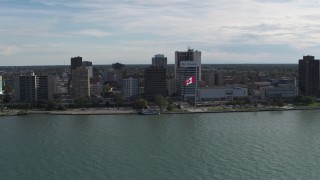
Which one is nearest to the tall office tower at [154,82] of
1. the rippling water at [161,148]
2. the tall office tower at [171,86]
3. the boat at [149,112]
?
the tall office tower at [171,86]

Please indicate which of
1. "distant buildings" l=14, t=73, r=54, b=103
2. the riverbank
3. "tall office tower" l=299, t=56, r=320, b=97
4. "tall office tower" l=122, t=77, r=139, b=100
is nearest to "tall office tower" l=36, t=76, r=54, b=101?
"distant buildings" l=14, t=73, r=54, b=103

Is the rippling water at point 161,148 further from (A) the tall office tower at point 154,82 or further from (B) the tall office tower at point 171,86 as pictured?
(B) the tall office tower at point 171,86

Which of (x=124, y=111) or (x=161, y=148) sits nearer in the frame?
(x=161, y=148)

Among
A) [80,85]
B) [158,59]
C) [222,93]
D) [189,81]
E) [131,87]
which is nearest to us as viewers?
[189,81]

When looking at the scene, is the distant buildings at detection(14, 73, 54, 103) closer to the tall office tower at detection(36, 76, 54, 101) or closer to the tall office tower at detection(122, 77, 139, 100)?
the tall office tower at detection(36, 76, 54, 101)

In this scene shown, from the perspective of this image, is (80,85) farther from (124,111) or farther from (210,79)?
(210,79)

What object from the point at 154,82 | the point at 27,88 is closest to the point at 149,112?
the point at 154,82

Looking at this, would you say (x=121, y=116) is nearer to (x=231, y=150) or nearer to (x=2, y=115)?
(x=2, y=115)
